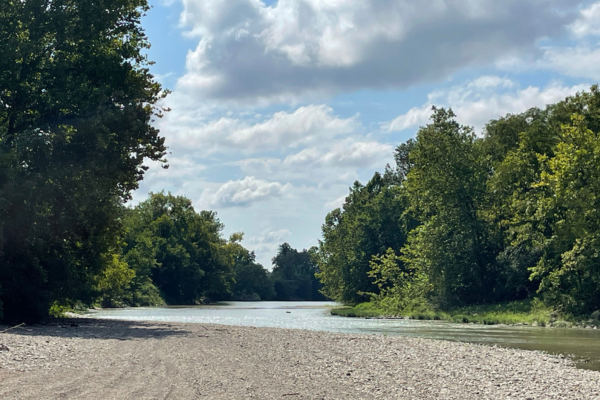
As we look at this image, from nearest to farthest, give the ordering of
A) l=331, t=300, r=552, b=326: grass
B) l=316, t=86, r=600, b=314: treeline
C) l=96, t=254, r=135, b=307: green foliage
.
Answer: l=316, t=86, r=600, b=314: treeline
l=331, t=300, r=552, b=326: grass
l=96, t=254, r=135, b=307: green foliage

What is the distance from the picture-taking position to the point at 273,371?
639 inches

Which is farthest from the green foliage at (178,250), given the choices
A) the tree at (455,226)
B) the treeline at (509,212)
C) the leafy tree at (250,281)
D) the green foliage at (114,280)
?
the tree at (455,226)

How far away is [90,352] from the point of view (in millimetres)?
18938

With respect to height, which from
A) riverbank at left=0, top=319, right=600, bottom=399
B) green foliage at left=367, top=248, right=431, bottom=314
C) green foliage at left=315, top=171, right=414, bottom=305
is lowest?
riverbank at left=0, top=319, right=600, bottom=399

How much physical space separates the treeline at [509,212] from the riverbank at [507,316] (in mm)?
1150

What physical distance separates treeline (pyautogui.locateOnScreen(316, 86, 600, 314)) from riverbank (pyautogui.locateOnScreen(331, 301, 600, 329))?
1.15 meters

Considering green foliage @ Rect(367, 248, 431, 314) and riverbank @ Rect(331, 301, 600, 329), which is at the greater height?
green foliage @ Rect(367, 248, 431, 314)

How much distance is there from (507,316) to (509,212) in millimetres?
10461

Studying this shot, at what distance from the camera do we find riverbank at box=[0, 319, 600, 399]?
12977 mm

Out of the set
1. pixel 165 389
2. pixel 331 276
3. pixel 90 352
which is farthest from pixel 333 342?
pixel 331 276

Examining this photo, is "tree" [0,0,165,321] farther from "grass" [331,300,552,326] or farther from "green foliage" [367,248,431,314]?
"green foliage" [367,248,431,314]

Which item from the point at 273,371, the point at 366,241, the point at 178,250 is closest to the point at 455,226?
the point at 366,241

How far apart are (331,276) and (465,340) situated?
64.9m

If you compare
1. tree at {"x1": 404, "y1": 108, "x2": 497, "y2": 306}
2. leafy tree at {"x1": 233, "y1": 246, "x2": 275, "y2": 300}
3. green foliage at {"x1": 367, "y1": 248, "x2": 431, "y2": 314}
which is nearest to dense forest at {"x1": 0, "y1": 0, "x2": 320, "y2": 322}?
tree at {"x1": 404, "y1": 108, "x2": 497, "y2": 306}
